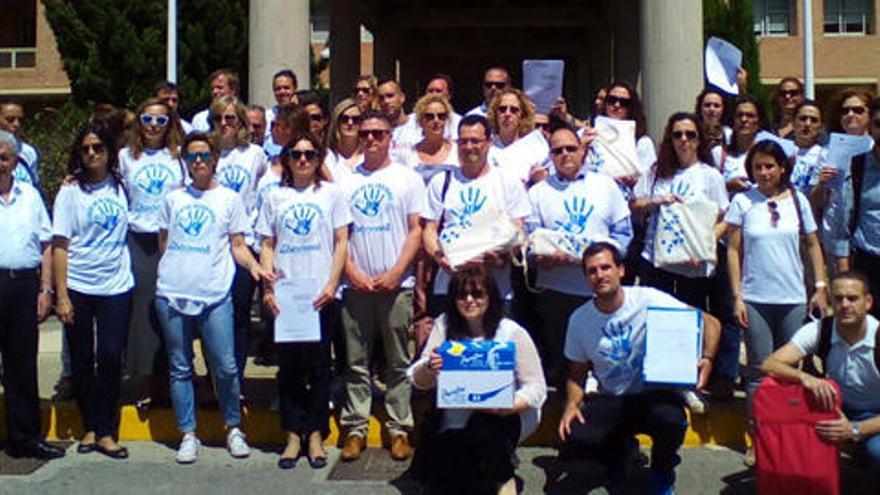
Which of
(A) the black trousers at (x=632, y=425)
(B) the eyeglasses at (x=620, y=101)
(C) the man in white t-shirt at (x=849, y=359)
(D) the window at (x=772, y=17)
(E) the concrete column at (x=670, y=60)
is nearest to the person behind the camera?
(C) the man in white t-shirt at (x=849, y=359)

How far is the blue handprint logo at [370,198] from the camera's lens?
6027mm

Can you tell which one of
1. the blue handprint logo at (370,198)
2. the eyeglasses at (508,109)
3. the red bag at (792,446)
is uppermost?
A: the eyeglasses at (508,109)

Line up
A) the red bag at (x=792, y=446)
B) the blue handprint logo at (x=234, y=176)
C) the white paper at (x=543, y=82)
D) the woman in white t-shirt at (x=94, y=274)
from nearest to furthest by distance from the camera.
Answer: the red bag at (x=792, y=446)
the woman in white t-shirt at (x=94, y=274)
the blue handprint logo at (x=234, y=176)
the white paper at (x=543, y=82)

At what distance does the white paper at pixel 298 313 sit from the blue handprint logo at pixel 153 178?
123cm

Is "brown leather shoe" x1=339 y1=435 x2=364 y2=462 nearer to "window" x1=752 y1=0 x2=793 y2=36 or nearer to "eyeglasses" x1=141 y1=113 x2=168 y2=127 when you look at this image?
"eyeglasses" x1=141 y1=113 x2=168 y2=127

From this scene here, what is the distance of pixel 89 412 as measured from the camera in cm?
641

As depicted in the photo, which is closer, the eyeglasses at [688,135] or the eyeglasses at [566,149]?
the eyeglasses at [566,149]

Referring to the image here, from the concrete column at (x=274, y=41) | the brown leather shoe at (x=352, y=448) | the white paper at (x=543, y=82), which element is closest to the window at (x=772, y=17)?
the concrete column at (x=274, y=41)

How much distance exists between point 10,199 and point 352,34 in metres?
11.0

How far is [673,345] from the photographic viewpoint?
5219mm

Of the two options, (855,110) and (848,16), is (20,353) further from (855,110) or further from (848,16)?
(848,16)

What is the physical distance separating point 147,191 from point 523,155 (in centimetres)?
256

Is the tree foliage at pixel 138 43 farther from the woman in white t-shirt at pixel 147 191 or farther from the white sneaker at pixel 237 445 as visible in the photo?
the white sneaker at pixel 237 445

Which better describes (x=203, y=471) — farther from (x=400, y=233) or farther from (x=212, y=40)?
(x=212, y=40)
